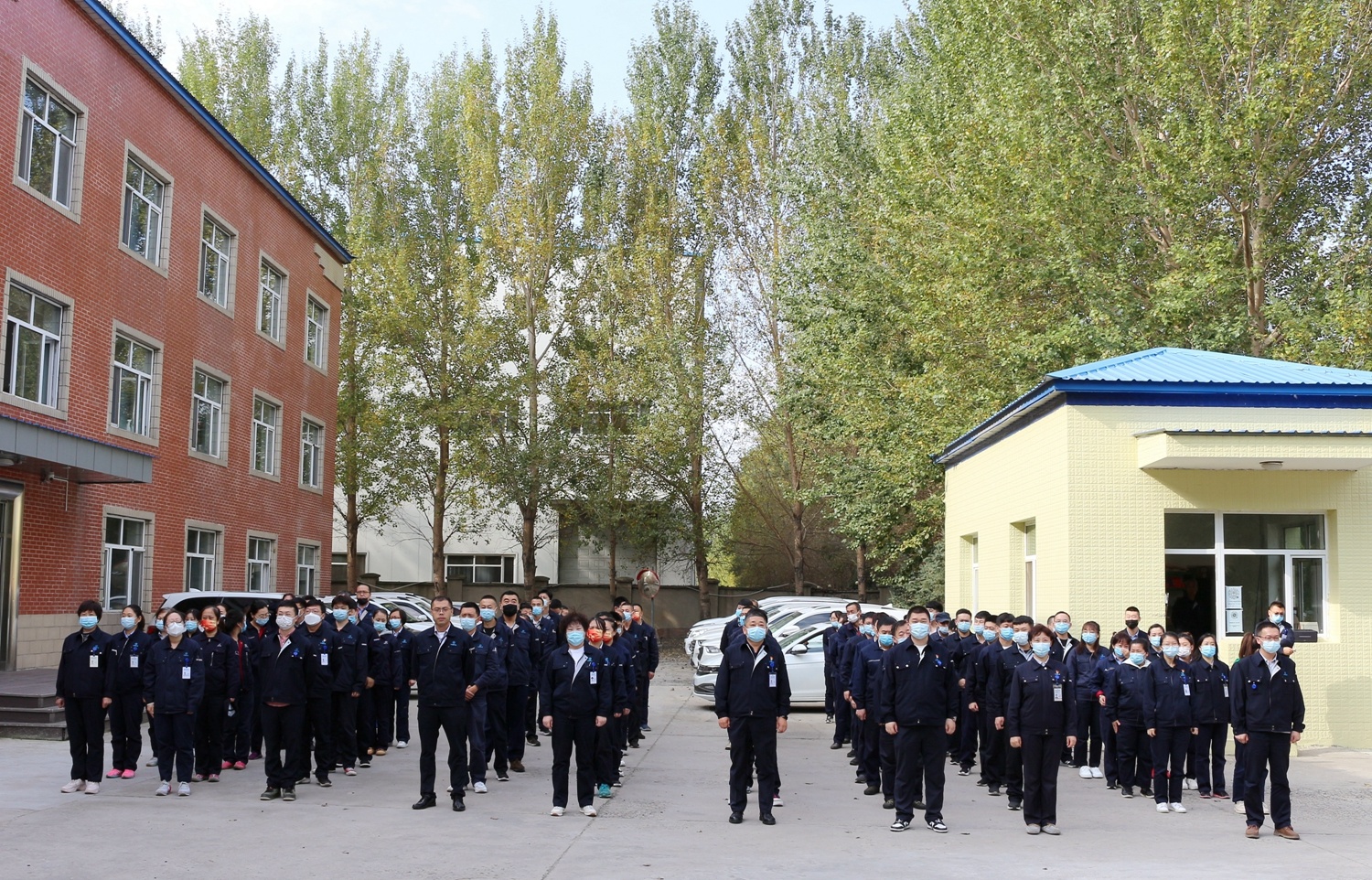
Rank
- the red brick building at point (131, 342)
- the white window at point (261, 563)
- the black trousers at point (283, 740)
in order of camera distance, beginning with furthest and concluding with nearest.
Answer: the white window at point (261, 563), the red brick building at point (131, 342), the black trousers at point (283, 740)

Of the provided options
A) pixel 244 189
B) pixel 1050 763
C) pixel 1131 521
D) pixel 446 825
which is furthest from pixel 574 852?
pixel 244 189

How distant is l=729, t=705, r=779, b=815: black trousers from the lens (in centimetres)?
1109

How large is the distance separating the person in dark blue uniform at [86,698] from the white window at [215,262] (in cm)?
1561

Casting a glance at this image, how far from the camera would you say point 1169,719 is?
41.0ft

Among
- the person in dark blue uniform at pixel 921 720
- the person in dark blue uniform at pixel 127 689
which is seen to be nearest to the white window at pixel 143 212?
the person in dark blue uniform at pixel 127 689

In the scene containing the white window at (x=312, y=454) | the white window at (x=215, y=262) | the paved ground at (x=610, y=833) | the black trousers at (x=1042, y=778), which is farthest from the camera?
the white window at (x=312, y=454)

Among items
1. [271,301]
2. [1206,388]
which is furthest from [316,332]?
[1206,388]

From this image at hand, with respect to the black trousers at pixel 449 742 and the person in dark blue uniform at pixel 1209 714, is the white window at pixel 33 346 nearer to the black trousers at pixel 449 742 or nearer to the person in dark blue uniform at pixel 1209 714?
the black trousers at pixel 449 742

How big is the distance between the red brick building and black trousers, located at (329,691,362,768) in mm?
6367

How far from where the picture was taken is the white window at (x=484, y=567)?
4966 centimetres

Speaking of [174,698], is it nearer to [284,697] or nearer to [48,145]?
[284,697]

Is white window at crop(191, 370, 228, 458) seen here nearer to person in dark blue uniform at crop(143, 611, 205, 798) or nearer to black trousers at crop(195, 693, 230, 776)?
black trousers at crop(195, 693, 230, 776)

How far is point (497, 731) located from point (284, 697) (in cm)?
249

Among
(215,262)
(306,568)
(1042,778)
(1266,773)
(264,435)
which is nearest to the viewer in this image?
(1042,778)
